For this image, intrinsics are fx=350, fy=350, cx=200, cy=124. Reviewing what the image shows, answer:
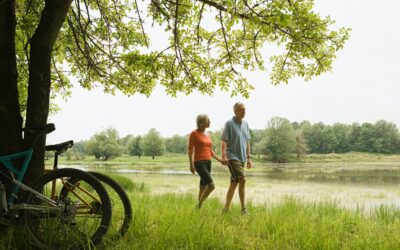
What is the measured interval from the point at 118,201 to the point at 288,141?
71.6m

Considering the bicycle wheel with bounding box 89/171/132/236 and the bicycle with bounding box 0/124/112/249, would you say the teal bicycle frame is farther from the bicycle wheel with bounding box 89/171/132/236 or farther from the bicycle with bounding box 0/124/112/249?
the bicycle wheel with bounding box 89/171/132/236

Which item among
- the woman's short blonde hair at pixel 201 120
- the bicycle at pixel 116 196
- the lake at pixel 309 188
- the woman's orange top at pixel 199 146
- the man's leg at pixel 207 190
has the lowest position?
the lake at pixel 309 188

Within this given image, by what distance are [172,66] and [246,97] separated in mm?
1406

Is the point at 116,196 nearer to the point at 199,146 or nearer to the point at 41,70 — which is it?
the point at 41,70

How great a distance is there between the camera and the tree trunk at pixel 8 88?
350cm

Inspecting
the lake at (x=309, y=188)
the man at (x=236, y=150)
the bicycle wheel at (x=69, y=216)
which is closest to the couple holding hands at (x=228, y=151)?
the man at (x=236, y=150)

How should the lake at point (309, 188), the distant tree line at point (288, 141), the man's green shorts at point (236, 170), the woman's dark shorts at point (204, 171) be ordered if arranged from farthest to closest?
1. the distant tree line at point (288, 141)
2. the lake at point (309, 188)
3. the woman's dark shorts at point (204, 171)
4. the man's green shorts at point (236, 170)

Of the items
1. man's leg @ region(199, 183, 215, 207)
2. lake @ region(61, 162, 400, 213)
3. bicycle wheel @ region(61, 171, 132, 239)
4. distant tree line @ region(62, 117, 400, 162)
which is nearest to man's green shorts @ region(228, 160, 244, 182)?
man's leg @ region(199, 183, 215, 207)

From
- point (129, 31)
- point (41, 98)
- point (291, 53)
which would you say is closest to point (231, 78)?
point (291, 53)

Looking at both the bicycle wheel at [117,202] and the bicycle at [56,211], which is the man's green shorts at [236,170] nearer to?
the bicycle wheel at [117,202]

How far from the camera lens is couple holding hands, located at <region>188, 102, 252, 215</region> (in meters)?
5.36

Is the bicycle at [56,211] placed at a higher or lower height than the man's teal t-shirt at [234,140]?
lower

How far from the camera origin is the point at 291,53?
4914 mm

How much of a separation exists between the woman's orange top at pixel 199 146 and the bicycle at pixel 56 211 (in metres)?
2.80
